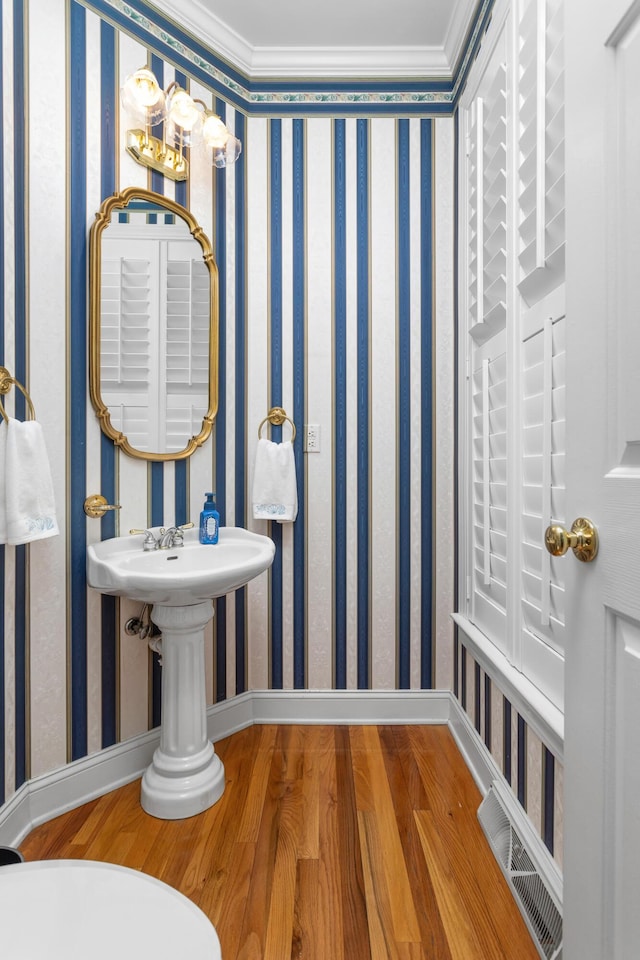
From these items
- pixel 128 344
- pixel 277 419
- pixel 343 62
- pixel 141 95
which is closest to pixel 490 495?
pixel 277 419

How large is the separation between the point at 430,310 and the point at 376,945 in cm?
201

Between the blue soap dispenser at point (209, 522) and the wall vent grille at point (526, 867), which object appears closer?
the wall vent grille at point (526, 867)

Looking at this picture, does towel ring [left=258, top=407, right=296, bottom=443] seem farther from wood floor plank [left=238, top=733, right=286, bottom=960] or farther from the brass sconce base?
wood floor plank [left=238, top=733, right=286, bottom=960]

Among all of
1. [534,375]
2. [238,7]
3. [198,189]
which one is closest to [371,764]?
[534,375]

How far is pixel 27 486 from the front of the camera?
1.30m

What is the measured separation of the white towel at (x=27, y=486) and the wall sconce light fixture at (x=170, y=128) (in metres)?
1.07

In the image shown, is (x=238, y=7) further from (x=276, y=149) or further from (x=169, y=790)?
(x=169, y=790)

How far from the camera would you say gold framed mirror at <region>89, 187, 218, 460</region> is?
5.37 feet

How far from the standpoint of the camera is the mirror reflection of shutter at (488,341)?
1.50m

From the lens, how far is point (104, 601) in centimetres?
165

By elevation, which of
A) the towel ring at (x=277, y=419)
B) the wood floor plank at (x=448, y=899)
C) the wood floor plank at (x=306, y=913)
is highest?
the towel ring at (x=277, y=419)

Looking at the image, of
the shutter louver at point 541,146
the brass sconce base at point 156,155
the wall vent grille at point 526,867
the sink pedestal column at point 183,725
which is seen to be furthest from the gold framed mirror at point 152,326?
the wall vent grille at point 526,867

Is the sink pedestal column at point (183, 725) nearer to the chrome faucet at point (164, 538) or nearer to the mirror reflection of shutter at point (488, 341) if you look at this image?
the chrome faucet at point (164, 538)

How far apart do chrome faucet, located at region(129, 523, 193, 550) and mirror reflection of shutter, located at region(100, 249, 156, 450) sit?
0.30 meters
